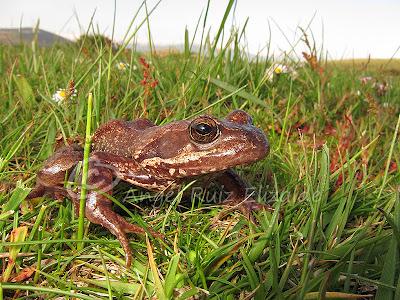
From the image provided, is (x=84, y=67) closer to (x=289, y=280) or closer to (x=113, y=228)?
(x=113, y=228)

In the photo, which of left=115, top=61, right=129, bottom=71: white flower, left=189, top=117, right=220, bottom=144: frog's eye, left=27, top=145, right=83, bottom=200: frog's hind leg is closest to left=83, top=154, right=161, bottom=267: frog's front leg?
left=27, top=145, right=83, bottom=200: frog's hind leg

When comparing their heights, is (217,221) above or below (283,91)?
below

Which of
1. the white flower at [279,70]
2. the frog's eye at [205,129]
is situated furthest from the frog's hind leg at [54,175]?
the white flower at [279,70]

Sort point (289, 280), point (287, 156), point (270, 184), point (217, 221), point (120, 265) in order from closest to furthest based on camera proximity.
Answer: point (289, 280)
point (120, 265)
point (217, 221)
point (270, 184)
point (287, 156)

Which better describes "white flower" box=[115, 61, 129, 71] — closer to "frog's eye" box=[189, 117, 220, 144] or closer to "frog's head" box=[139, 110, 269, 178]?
"frog's head" box=[139, 110, 269, 178]

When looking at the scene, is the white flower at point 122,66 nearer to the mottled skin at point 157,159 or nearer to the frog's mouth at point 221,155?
the mottled skin at point 157,159

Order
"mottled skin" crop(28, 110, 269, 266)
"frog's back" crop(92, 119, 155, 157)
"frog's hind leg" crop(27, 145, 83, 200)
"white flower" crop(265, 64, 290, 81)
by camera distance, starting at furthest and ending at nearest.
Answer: "white flower" crop(265, 64, 290, 81)
"frog's back" crop(92, 119, 155, 157)
"frog's hind leg" crop(27, 145, 83, 200)
"mottled skin" crop(28, 110, 269, 266)


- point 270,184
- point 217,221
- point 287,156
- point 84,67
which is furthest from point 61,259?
point 84,67
